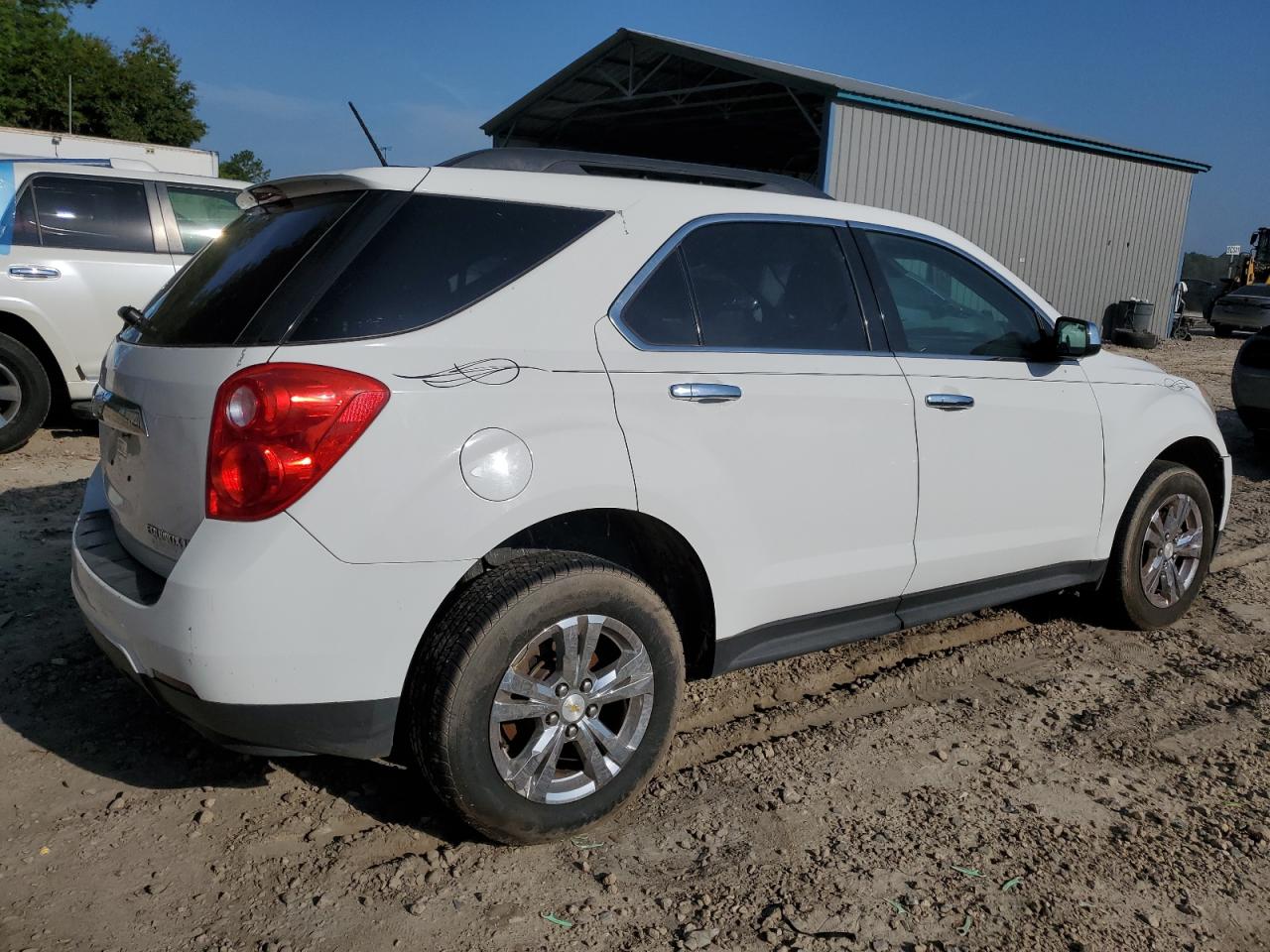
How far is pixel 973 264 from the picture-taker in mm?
3869

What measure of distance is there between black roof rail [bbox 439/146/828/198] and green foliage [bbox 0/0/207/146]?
42.7 m

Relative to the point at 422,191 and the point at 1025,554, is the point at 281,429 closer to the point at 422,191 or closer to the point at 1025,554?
the point at 422,191

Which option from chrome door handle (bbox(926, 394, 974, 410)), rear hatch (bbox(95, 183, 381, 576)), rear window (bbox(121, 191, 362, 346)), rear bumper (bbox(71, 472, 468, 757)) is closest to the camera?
rear bumper (bbox(71, 472, 468, 757))

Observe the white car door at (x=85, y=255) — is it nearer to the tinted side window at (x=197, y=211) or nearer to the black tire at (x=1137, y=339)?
the tinted side window at (x=197, y=211)

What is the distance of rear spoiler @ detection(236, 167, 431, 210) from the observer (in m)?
2.62

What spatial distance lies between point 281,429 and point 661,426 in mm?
1004

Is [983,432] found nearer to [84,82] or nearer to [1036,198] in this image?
[1036,198]

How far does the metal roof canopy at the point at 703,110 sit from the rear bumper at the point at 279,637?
46.6ft

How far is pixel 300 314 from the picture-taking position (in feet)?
7.95

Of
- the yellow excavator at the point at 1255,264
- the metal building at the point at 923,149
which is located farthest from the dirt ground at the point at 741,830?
the yellow excavator at the point at 1255,264

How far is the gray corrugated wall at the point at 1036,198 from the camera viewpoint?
15906mm

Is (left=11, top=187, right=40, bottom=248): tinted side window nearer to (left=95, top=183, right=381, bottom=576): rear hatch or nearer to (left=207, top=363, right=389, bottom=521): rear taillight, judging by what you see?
(left=95, top=183, right=381, bottom=576): rear hatch

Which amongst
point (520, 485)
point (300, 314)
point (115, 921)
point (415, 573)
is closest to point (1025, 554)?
point (520, 485)

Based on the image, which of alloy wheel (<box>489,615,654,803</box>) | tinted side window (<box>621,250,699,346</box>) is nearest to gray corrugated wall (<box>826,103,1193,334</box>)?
tinted side window (<box>621,250,699,346</box>)
